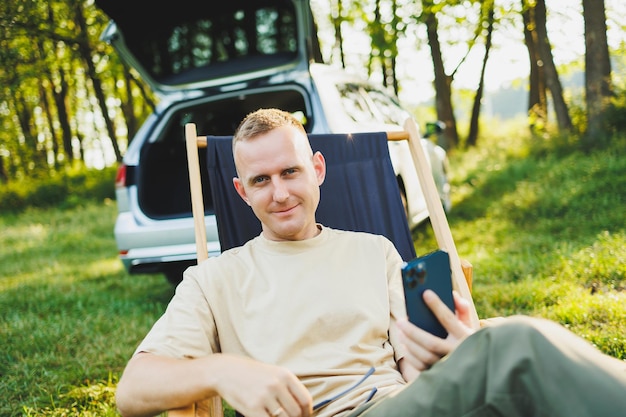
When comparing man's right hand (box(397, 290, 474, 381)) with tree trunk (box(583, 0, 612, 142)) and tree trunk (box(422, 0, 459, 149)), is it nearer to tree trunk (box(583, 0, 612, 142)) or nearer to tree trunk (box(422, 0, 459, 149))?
tree trunk (box(583, 0, 612, 142))

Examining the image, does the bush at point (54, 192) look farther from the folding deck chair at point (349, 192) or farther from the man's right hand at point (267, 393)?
the man's right hand at point (267, 393)

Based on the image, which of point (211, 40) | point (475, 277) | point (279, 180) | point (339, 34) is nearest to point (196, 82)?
point (211, 40)

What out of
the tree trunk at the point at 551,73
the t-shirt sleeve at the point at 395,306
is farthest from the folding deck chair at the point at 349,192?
the tree trunk at the point at 551,73

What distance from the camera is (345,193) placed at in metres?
2.76

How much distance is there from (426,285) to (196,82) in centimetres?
331

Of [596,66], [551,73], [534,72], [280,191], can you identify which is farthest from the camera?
[534,72]

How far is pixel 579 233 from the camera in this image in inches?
192

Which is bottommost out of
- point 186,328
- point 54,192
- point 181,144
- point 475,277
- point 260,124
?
point 54,192

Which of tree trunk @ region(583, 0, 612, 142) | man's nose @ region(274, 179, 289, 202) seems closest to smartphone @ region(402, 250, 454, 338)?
man's nose @ region(274, 179, 289, 202)

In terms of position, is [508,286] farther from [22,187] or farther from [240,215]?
[22,187]

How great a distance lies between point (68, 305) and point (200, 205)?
106 inches

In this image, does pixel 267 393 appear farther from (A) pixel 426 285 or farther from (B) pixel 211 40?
(B) pixel 211 40

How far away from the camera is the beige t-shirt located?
163 cm

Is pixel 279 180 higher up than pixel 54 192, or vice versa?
pixel 279 180
